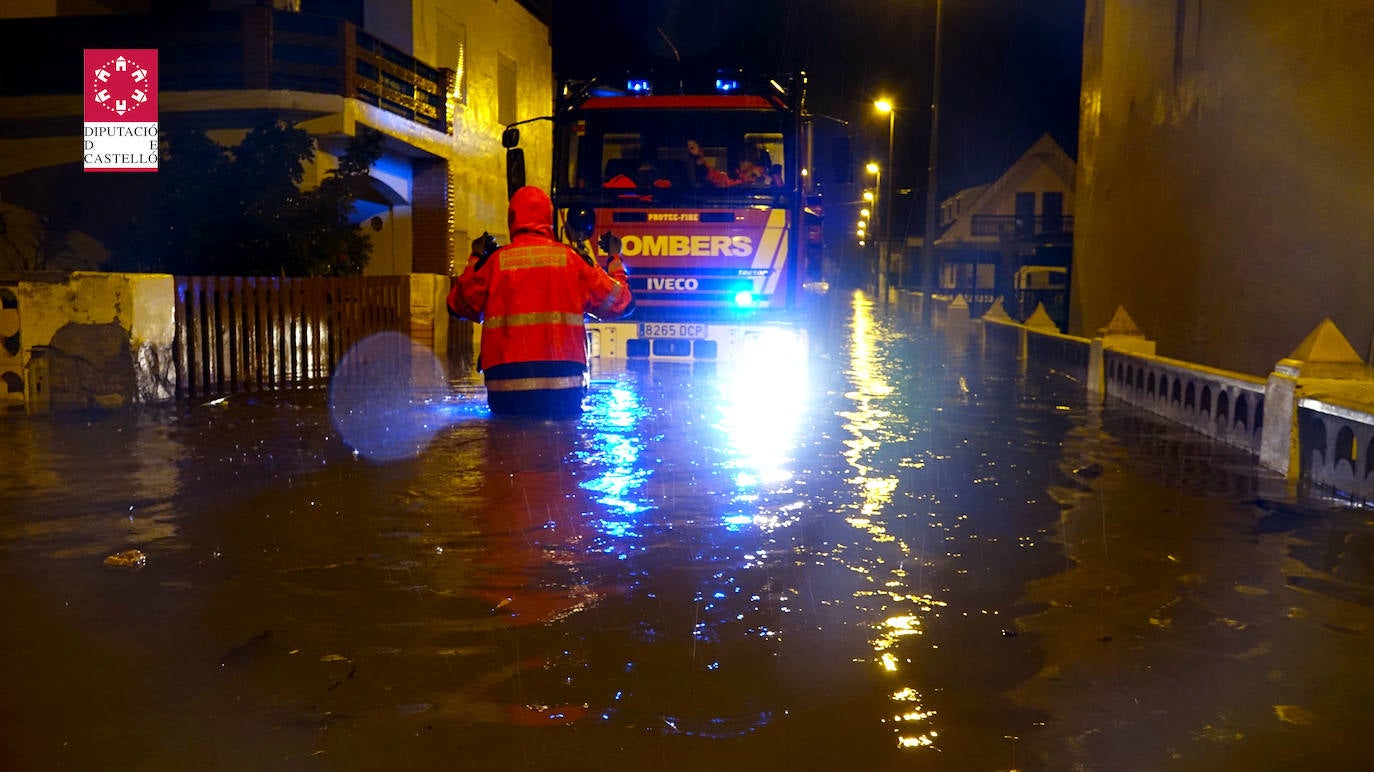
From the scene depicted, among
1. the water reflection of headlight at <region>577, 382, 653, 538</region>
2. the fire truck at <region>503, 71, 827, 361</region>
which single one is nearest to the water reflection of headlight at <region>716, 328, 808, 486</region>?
the fire truck at <region>503, 71, 827, 361</region>

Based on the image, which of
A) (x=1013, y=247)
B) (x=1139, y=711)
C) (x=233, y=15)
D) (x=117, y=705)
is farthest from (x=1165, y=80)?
(x=1013, y=247)

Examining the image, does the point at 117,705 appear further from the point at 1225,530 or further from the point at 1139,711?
the point at 1225,530

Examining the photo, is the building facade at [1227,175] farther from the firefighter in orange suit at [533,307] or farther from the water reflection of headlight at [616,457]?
the firefighter in orange suit at [533,307]

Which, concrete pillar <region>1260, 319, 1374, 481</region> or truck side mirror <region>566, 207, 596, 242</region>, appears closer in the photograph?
concrete pillar <region>1260, 319, 1374, 481</region>

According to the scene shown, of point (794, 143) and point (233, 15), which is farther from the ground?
point (233, 15)

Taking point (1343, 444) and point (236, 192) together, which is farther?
point (236, 192)

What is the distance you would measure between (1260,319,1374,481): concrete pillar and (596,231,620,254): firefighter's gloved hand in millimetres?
6561

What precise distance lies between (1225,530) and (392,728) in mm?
4784

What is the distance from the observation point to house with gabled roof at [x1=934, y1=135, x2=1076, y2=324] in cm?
4259

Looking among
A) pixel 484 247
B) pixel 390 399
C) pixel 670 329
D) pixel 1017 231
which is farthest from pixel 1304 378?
pixel 1017 231

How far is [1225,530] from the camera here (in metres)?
6.50

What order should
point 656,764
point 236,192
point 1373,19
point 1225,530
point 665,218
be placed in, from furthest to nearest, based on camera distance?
point 236,192
point 665,218
point 1373,19
point 1225,530
point 656,764

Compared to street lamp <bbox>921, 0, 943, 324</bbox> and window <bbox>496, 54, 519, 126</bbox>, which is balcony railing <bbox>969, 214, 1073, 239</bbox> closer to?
street lamp <bbox>921, 0, 943, 324</bbox>

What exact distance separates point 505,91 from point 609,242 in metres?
17.1
